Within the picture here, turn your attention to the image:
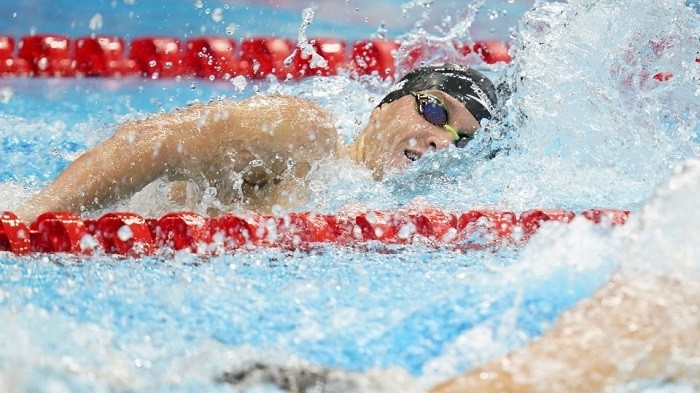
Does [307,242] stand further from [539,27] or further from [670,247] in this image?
[539,27]

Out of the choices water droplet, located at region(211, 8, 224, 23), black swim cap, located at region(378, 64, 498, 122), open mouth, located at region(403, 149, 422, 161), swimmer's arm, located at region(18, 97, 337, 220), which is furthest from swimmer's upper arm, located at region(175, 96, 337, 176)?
water droplet, located at region(211, 8, 224, 23)

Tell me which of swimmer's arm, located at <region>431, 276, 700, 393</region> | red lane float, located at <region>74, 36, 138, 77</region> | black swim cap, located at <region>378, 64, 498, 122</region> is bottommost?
swimmer's arm, located at <region>431, 276, 700, 393</region>

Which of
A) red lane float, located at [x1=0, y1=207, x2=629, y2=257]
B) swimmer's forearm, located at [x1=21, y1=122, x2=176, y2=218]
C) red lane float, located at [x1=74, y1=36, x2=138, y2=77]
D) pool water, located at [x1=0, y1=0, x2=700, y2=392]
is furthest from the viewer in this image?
red lane float, located at [x1=74, y1=36, x2=138, y2=77]

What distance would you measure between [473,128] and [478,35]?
2.80 m

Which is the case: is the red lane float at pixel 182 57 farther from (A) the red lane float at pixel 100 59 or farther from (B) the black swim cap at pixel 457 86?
(B) the black swim cap at pixel 457 86

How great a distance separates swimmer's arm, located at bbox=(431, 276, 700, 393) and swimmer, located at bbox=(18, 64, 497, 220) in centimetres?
117

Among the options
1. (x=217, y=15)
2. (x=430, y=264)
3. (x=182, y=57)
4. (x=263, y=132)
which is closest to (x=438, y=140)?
(x=263, y=132)

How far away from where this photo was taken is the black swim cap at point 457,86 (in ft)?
8.05

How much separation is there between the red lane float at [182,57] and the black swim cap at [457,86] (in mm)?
1632

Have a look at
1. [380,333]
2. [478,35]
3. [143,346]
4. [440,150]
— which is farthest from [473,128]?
[478,35]

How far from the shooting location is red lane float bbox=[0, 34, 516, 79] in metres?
4.11

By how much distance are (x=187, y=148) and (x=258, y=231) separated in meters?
0.30

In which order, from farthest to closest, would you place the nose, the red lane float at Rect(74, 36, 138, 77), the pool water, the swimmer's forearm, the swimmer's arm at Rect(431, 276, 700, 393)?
the red lane float at Rect(74, 36, 138, 77), the nose, the swimmer's forearm, the pool water, the swimmer's arm at Rect(431, 276, 700, 393)

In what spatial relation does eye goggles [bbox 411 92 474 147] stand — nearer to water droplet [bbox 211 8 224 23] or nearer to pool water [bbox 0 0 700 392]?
pool water [bbox 0 0 700 392]
